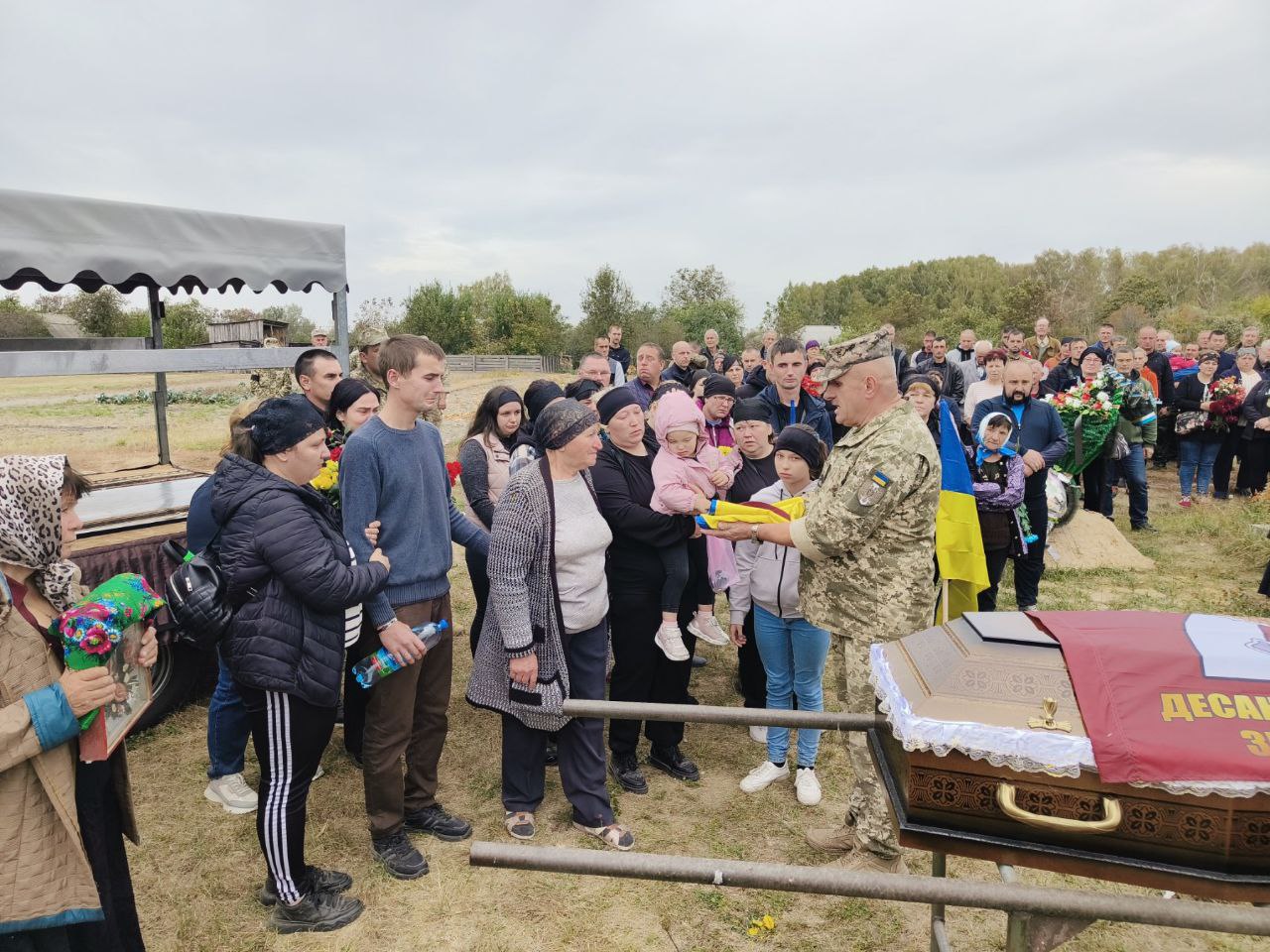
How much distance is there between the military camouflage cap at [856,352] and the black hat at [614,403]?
3.17 feet

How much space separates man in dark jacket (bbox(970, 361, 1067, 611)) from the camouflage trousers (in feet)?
11.5

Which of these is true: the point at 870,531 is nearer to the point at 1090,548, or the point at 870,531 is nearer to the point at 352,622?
the point at 352,622

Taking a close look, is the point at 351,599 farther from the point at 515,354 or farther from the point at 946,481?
the point at 515,354

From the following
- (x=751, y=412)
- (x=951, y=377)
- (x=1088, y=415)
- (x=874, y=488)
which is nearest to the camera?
(x=874, y=488)

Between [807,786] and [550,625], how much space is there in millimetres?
1689

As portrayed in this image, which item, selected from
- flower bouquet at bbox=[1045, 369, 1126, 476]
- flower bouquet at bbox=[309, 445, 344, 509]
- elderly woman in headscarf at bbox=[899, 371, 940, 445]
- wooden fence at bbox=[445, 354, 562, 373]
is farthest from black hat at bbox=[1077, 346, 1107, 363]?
wooden fence at bbox=[445, 354, 562, 373]

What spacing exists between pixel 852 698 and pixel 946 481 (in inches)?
72.7

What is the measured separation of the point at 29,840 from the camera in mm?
1975

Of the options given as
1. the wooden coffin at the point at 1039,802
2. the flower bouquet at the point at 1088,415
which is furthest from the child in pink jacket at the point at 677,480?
the flower bouquet at the point at 1088,415

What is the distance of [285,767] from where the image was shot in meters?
2.76

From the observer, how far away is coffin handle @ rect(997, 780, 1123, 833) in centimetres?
167

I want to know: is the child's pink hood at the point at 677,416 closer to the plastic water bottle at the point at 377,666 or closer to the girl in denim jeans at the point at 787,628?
the girl in denim jeans at the point at 787,628

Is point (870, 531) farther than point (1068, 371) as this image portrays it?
No

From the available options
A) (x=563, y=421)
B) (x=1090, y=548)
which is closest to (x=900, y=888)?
(x=563, y=421)
